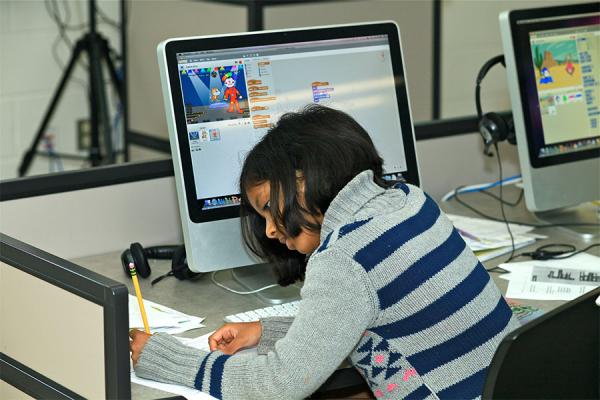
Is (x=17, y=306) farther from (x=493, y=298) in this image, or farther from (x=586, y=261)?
(x=586, y=261)

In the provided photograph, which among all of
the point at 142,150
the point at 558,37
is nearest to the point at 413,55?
the point at 142,150

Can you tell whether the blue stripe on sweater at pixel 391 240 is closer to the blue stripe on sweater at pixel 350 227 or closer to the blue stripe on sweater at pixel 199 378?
the blue stripe on sweater at pixel 350 227

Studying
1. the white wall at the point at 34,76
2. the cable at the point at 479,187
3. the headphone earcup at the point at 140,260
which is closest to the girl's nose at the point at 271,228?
the headphone earcup at the point at 140,260

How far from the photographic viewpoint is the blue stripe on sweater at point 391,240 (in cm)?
137

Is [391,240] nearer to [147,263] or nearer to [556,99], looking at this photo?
[147,263]

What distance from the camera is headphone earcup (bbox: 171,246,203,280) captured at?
1873 millimetres

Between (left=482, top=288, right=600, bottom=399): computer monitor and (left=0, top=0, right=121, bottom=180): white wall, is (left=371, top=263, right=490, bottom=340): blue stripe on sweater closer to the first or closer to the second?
(left=482, top=288, right=600, bottom=399): computer monitor

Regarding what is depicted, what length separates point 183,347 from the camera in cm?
146

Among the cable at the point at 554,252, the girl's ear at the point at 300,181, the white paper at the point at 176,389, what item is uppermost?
the girl's ear at the point at 300,181

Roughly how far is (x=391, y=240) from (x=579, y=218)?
3.54 ft

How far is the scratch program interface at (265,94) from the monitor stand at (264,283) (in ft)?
0.59

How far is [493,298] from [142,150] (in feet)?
7.64

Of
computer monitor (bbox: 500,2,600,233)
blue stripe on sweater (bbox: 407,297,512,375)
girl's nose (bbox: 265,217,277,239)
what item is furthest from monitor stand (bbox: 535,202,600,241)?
girl's nose (bbox: 265,217,277,239)

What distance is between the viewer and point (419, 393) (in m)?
1.43
